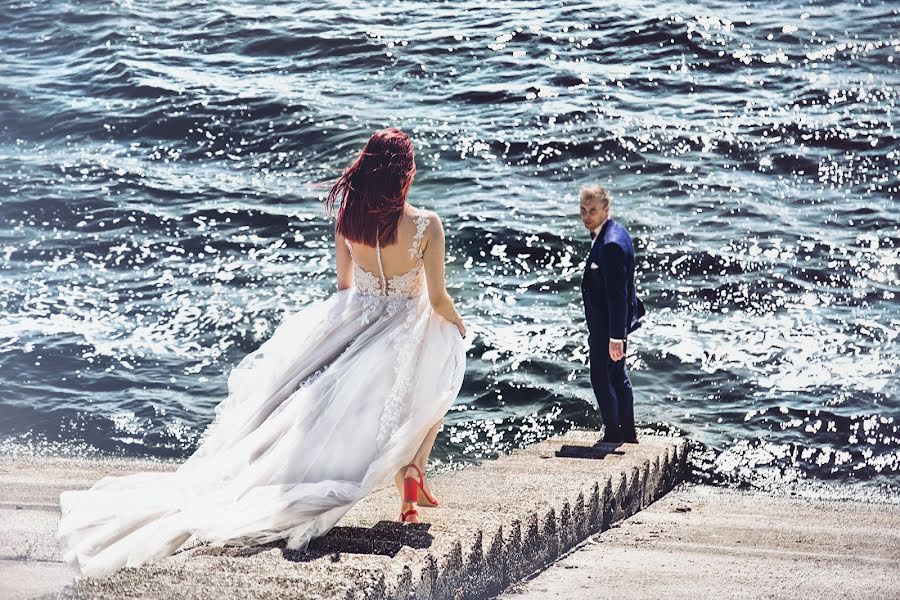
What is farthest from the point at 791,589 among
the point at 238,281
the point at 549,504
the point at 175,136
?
the point at 175,136

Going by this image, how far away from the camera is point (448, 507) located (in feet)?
19.0

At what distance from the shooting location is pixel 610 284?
24.6ft

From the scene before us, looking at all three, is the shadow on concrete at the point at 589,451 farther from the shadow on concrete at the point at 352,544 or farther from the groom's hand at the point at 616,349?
the shadow on concrete at the point at 352,544

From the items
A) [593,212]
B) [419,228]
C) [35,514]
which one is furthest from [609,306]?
[35,514]

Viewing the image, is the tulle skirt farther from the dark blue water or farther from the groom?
the dark blue water

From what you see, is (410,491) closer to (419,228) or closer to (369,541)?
(369,541)

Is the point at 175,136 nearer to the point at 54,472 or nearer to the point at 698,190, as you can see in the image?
the point at 698,190

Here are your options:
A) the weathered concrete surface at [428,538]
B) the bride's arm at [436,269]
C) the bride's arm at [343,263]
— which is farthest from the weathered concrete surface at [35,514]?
the bride's arm at [436,269]

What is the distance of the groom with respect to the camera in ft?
24.5

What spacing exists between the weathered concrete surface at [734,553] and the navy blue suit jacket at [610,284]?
4.10 feet

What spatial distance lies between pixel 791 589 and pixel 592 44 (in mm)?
15248

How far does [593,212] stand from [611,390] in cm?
125

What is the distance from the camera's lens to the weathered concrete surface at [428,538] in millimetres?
4211

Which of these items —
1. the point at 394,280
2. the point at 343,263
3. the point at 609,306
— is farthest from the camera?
the point at 609,306
